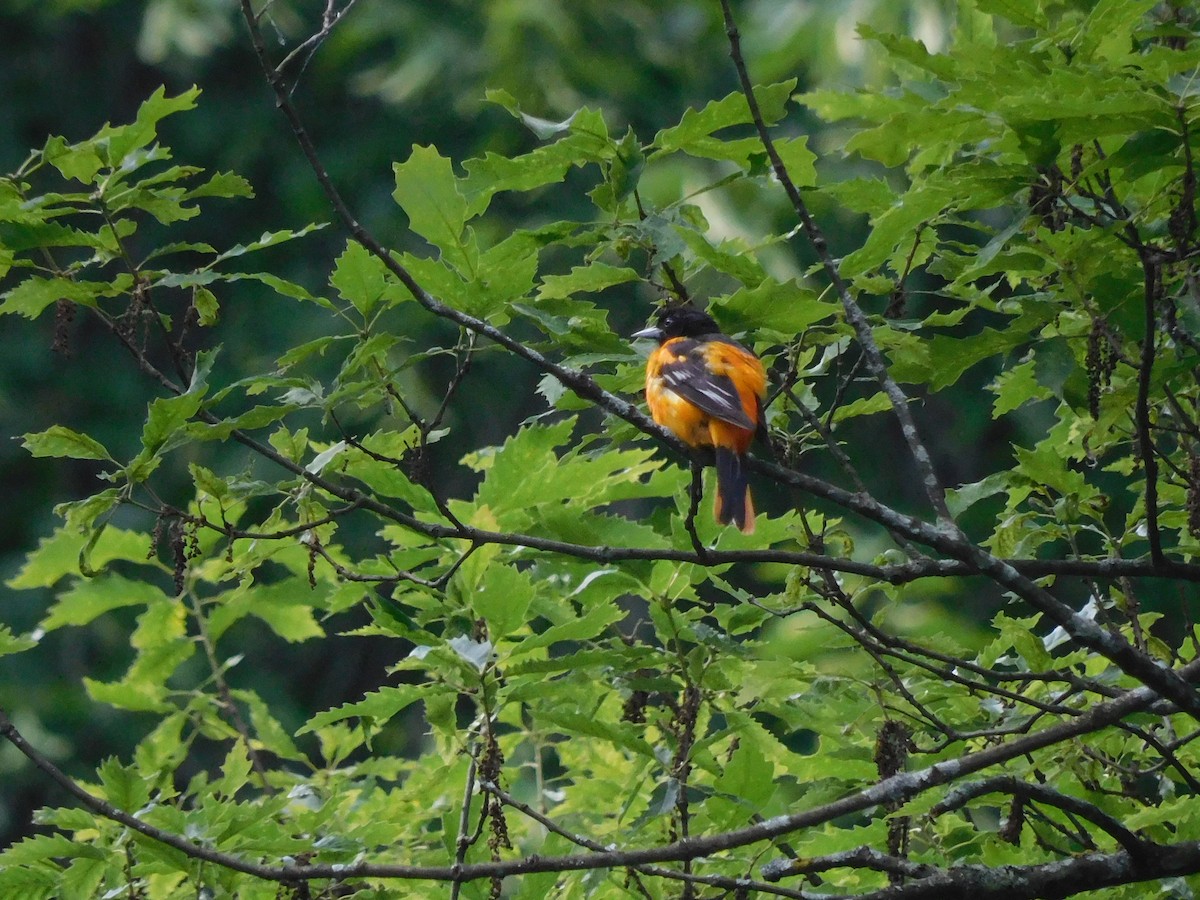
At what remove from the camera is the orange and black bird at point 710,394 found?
3469mm

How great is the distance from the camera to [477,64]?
11312 millimetres

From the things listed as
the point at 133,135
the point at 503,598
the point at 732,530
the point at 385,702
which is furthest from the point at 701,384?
the point at 133,135

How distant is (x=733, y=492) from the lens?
11.1 ft

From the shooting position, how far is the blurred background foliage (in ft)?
35.6

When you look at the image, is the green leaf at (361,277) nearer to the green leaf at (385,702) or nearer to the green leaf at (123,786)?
the green leaf at (385,702)

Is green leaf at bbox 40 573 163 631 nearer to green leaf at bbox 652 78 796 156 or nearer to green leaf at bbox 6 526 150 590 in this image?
green leaf at bbox 6 526 150 590

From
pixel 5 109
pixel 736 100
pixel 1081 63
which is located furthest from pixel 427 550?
pixel 5 109

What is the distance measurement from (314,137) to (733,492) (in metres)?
10.5

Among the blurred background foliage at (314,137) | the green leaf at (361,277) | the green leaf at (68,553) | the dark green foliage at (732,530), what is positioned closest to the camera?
the dark green foliage at (732,530)

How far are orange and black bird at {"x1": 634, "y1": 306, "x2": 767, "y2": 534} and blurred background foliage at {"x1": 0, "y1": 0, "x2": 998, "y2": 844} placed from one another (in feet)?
20.8

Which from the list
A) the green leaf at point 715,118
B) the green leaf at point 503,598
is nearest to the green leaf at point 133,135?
the green leaf at point 715,118

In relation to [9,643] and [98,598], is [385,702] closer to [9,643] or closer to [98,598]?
[9,643]

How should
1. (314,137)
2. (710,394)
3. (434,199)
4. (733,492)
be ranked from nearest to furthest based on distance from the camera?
(434,199) < (733,492) < (710,394) < (314,137)

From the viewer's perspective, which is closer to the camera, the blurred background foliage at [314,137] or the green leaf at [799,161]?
the green leaf at [799,161]
